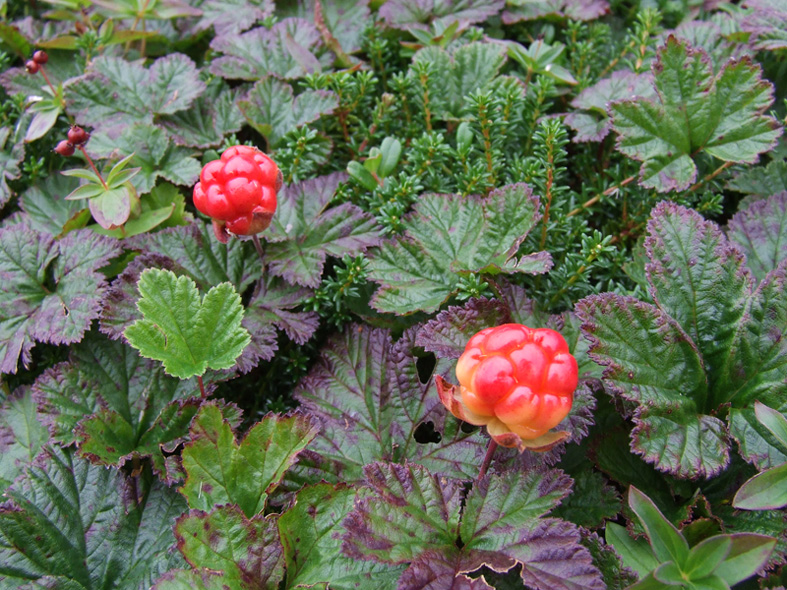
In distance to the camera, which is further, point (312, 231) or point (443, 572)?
point (312, 231)

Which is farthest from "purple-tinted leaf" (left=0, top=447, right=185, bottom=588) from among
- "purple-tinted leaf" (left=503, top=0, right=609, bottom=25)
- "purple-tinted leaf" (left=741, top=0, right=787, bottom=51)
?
"purple-tinted leaf" (left=741, top=0, right=787, bottom=51)

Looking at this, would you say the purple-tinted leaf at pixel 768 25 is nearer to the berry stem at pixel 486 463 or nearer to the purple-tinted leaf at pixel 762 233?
the purple-tinted leaf at pixel 762 233

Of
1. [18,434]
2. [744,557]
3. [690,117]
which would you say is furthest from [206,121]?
[744,557]

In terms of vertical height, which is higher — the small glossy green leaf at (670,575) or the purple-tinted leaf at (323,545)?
the small glossy green leaf at (670,575)

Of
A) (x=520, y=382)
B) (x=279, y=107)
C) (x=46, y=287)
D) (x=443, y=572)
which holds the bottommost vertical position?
(x=46, y=287)

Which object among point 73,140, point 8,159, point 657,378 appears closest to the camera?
point 657,378

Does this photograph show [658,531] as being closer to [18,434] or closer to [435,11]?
[18,434]

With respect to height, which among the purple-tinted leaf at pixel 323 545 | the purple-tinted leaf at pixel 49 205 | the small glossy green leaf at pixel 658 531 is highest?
the small glossy green leaf at pixel 658 531

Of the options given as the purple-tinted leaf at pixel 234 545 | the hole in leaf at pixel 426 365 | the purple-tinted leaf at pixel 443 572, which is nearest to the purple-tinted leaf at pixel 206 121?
the hole in leaf at pixel 426 365
